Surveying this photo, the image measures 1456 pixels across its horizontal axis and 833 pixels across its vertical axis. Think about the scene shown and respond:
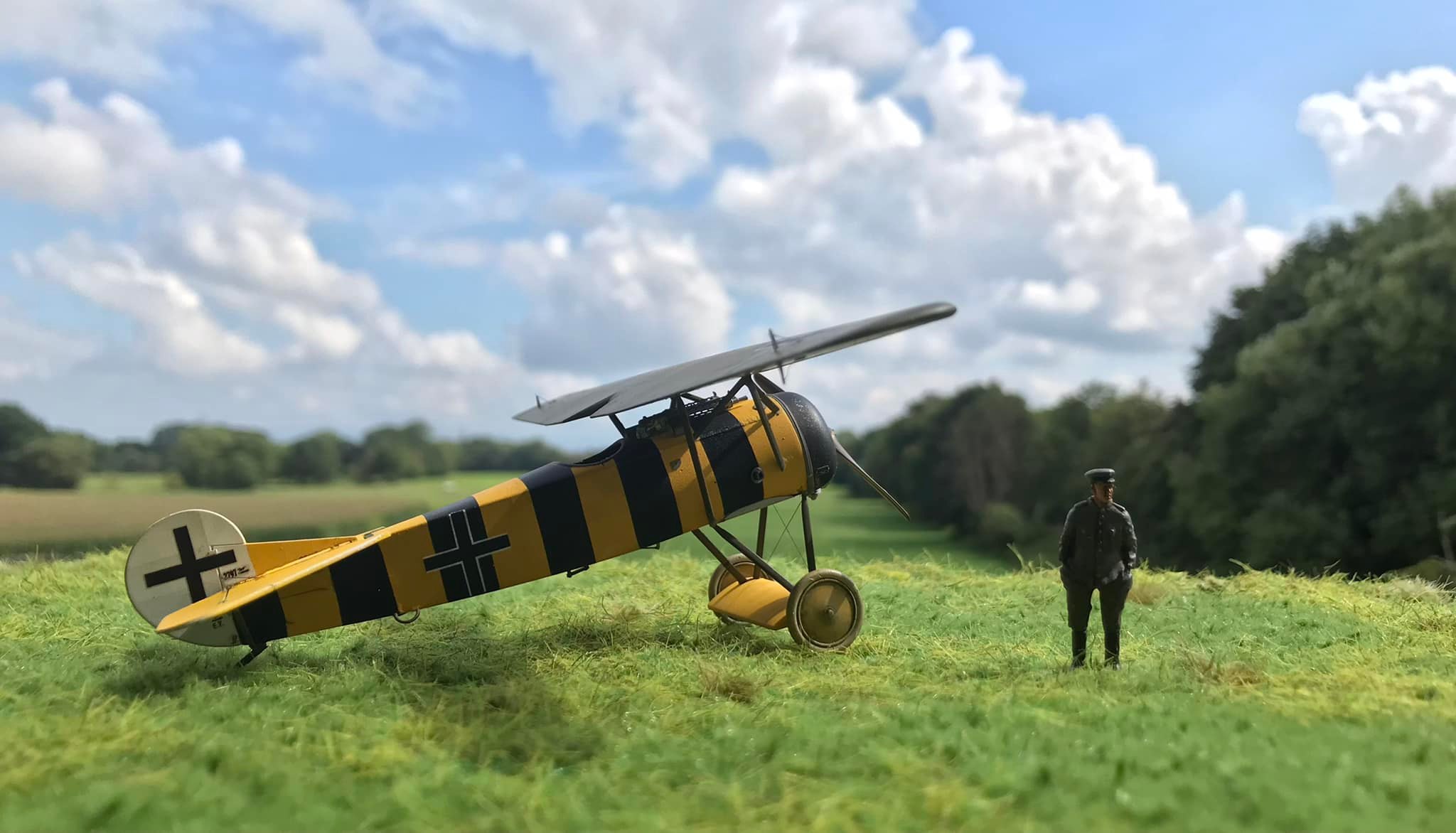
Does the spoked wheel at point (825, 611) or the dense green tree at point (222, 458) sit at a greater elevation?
the dense green tree at point (222, 458)

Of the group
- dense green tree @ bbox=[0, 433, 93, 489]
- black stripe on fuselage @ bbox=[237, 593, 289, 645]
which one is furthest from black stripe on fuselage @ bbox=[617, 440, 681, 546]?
dense green tree @ bbox=[0, 433, 93, 489]

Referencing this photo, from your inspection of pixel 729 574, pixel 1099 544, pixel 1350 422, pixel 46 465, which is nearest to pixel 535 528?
pixel 729 574

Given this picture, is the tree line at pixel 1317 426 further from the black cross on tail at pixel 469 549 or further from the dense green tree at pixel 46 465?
the dense green tree at pixel 46 465

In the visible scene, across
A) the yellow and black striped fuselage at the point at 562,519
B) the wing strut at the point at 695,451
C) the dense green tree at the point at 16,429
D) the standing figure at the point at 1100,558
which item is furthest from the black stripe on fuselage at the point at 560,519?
the dense green tree at the point at 16,429

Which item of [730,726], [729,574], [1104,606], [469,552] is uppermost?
[469,552]

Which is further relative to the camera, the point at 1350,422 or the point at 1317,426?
the point at 1317,426

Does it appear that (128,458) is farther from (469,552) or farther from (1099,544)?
(1099,544)
